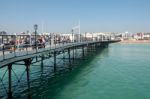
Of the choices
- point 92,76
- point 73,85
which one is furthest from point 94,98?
point 92,76

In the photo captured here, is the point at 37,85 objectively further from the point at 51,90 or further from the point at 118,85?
the point at 118,85

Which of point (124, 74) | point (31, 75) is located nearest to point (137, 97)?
point (124, 74)

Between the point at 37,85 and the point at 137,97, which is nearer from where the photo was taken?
the point at 137,97

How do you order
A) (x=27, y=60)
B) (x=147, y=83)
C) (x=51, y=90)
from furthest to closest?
(x=147, y=83)
(x=51, y=90)
(x=27, y=60)

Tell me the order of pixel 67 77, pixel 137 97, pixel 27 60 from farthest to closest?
1. pixel 67 77
2. pixel 137 97
3. pixel 27 60

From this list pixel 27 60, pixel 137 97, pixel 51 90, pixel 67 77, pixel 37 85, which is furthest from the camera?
pixel 67 77

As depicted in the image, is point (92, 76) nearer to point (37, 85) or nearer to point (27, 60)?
point (37, 85)

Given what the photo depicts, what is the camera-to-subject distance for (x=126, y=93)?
18906mm

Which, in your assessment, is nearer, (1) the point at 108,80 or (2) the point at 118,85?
(2) the point at 118,85

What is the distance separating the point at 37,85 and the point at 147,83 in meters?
9.25

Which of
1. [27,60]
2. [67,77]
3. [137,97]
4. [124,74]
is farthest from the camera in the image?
[124,74]

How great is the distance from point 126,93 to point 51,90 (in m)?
5.39

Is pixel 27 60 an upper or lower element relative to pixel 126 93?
upper

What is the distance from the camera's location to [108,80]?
78.1 ft
